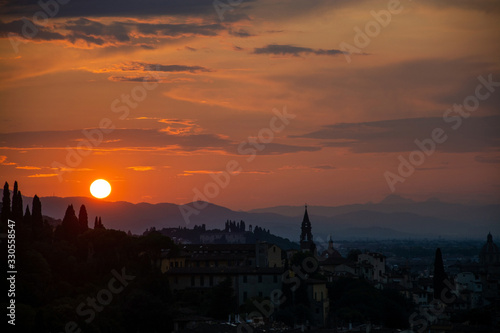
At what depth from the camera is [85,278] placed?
5022 centimetres

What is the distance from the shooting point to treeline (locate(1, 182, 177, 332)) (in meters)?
40.9

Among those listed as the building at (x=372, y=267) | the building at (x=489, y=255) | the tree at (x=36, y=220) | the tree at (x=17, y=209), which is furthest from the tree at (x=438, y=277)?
the building at (x=489, y=255)

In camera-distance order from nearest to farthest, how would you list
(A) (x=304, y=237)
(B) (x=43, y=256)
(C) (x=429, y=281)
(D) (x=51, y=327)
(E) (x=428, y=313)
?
(D) (x=51, y=327) < (B) (x=43, y=256) < (E) (x=428, y=313) < (C) (x=429, y=281) < (A) (x=304, y=237)

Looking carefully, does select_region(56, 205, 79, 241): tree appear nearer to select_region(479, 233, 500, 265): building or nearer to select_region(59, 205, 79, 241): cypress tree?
select_region(59, 205, 79, 241): cypress tree

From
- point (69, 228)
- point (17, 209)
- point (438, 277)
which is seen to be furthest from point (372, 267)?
point (17, 209)

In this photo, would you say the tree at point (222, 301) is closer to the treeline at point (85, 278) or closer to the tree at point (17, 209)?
the treeline at point (85, 278)

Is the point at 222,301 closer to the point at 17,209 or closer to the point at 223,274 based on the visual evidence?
the point at 223,274

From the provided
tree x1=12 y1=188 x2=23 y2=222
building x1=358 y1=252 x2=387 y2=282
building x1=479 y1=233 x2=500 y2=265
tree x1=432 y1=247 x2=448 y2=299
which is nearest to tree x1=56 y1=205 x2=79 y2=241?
tree x1=12 y1=188 x2=23 y2=222

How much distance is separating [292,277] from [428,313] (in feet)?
43.9

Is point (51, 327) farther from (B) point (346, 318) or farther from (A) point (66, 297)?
(B) point (346, 318)

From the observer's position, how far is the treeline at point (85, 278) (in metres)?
40.9

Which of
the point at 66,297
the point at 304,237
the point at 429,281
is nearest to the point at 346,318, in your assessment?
the point at 66,297

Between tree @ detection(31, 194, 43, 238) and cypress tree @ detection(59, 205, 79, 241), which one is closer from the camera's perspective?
tree @ detection(31, 194, 43, 238)

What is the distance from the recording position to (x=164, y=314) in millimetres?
44812
